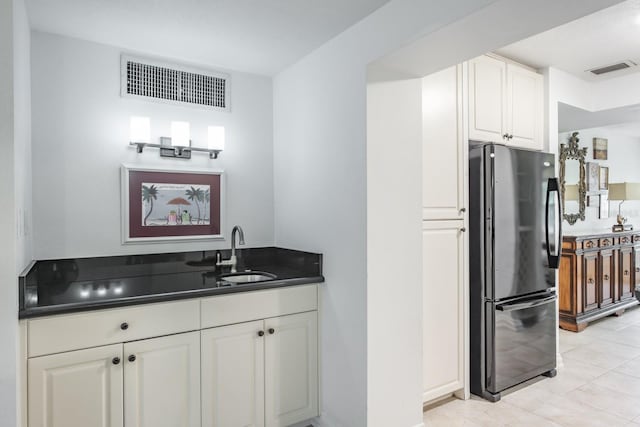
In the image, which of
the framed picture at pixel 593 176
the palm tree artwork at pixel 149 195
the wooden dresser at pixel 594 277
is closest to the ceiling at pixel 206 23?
the palm tree artwork at pixel 149 195

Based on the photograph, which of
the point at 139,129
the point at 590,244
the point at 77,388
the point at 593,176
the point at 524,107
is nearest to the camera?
the point at 77,388

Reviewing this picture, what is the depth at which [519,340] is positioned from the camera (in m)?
2.83

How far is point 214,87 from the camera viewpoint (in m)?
2.81

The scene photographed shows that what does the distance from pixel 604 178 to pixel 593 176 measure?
0.41 m

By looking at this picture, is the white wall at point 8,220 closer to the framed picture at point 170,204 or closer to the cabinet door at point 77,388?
the cabinet door at point 77,388

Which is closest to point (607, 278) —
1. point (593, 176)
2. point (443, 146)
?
point (593, 176)

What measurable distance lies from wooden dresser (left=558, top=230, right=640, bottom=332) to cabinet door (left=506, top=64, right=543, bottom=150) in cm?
163

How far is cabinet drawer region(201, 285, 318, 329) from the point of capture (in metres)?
2.10

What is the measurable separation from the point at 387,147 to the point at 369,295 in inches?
30.5

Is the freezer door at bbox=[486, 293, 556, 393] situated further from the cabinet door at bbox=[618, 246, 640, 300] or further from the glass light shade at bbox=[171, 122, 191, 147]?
the cabinet door at bbox=[618, 246, 640, 300]

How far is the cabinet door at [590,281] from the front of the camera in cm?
427

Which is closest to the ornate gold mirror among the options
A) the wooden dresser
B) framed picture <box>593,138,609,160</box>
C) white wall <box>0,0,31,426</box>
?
framed picture <box>593,138,609,160</box>

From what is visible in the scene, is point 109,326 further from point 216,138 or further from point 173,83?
point 173,83

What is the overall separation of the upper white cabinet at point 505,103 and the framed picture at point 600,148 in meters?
3.00
